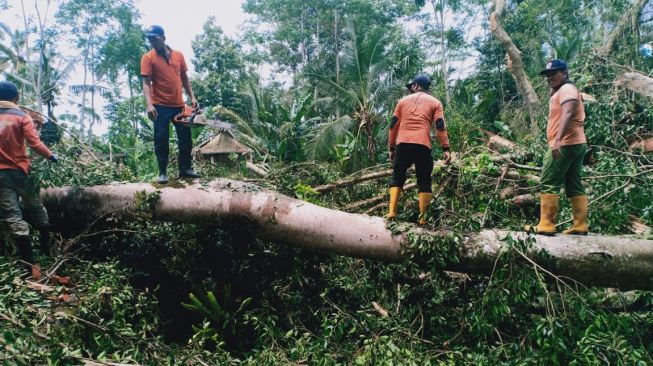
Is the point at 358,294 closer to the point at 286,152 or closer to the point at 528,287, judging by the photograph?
the point at 528,287

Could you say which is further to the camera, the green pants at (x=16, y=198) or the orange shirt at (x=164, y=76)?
the orange shirt at (x=164, y=76)

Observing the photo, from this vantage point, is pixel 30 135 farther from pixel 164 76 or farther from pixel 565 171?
pixel 565 171

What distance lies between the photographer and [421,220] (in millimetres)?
3285

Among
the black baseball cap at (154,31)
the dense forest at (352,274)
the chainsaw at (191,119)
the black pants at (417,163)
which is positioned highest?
the black baseball cap at (154,31)

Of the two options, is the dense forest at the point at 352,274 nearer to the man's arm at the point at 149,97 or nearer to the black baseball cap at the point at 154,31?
the man's arm at the point at 149,97

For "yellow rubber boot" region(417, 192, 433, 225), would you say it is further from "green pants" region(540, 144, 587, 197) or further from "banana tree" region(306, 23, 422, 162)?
"banana tree" region(306, 23, 422, 162)

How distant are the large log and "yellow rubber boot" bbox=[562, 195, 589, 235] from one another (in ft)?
0.43

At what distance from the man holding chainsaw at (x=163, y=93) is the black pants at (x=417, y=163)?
2.14 metres

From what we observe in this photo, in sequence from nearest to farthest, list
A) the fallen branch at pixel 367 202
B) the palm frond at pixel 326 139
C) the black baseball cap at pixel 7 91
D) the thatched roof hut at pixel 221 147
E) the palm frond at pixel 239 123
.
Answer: the black baseball cap at pixel 7 91, the fallen branch at pixel 367 202, the palm frond at pixel 326 139, the palm frond at pixel 239 123, the thatched roof hut at pixel 221 147

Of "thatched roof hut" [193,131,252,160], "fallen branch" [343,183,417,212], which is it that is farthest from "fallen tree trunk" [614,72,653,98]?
"thatched roof hut" [193,131,252,160]

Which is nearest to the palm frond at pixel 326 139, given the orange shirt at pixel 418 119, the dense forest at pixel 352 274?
the dense forest at pixel 352 274

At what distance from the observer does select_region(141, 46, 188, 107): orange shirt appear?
13.4 ft

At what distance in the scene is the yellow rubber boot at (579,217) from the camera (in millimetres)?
3080

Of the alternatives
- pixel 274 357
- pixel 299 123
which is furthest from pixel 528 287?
pixel 299 123
